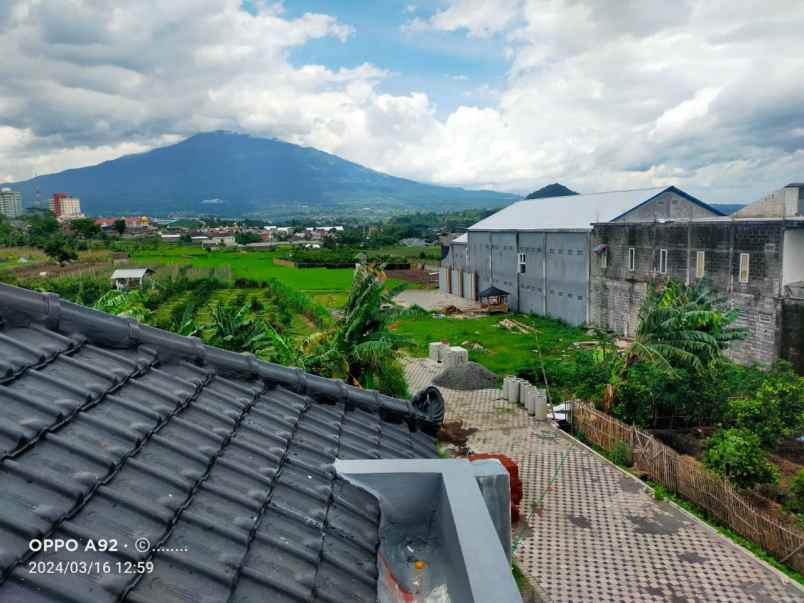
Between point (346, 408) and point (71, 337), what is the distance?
73.5 inches

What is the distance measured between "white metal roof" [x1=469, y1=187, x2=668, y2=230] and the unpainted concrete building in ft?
9.58

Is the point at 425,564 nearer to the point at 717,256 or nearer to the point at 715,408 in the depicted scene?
the point at 715,408

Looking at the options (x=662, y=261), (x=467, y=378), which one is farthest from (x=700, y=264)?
(x=467, y=378)

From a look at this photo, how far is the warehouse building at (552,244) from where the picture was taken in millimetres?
31047

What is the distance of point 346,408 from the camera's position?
4.24 m

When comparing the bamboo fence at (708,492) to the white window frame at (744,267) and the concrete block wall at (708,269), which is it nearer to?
the concrete block wall at (708,269)

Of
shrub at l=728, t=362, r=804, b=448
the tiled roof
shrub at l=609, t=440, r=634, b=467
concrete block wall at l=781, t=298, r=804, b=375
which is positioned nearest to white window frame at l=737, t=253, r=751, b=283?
concrete block wall at l=781, t=298, r=804, b=375

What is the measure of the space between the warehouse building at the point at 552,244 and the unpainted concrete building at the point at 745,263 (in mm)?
2310

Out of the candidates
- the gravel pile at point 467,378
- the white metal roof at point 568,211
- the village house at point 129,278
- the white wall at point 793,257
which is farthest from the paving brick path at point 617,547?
the village house at point 129,278

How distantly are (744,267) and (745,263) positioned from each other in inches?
6.5

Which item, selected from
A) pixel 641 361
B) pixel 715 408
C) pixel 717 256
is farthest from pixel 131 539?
pixel 717 256

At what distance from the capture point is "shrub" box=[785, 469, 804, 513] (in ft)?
37.4

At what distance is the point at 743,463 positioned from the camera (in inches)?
471
